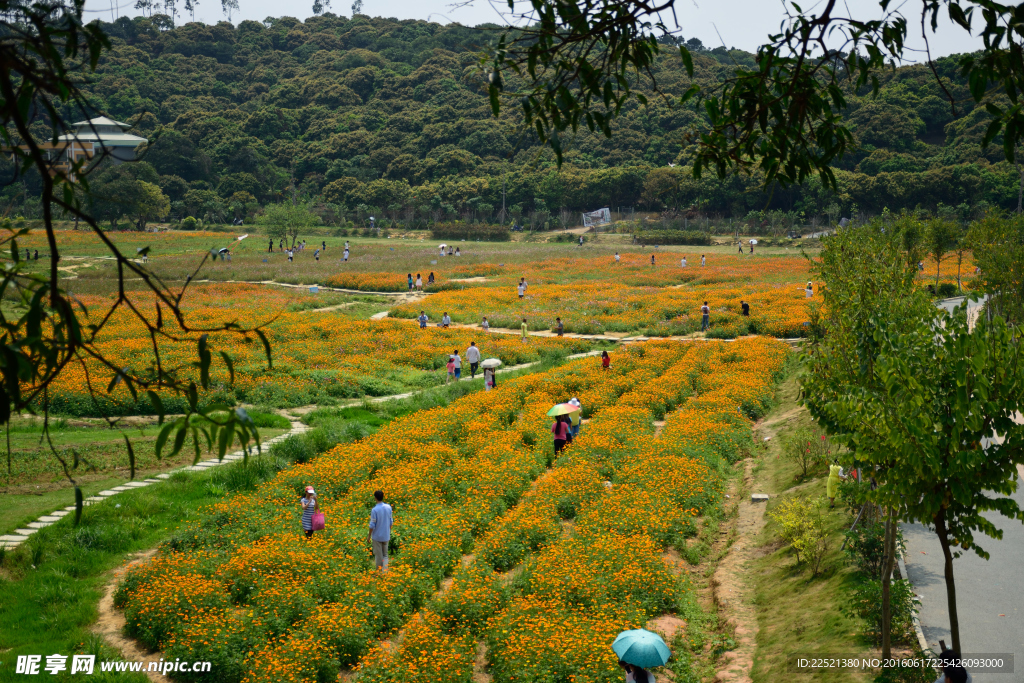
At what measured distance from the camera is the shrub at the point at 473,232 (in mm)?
89125

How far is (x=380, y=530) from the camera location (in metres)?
10.8

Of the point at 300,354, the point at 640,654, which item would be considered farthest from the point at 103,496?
the point at 300,354

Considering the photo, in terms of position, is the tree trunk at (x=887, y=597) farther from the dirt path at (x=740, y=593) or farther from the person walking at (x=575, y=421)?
the person walking at (x=575, y=421)

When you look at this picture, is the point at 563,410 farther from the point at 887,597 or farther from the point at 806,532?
the point at 887,597

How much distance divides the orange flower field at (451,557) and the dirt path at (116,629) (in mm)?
142

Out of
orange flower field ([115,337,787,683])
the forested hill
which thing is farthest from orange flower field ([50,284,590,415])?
the forested hill

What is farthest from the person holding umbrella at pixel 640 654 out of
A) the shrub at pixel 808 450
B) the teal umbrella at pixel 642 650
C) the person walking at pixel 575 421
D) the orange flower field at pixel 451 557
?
the person walking at pixel 575 421

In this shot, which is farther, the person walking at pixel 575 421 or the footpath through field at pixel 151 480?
the person walking at pixel 575 421

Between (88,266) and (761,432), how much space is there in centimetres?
5028

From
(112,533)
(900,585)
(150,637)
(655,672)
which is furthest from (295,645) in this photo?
(900,585)

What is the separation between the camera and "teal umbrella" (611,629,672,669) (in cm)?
709

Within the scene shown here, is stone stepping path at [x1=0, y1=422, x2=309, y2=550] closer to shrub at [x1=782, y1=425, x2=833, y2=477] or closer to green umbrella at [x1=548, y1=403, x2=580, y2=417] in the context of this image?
green umbrella at [x1=548, y1=403, x2=580, y2=417]

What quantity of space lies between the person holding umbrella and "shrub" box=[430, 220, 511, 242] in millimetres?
82233

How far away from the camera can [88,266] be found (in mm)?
52281
